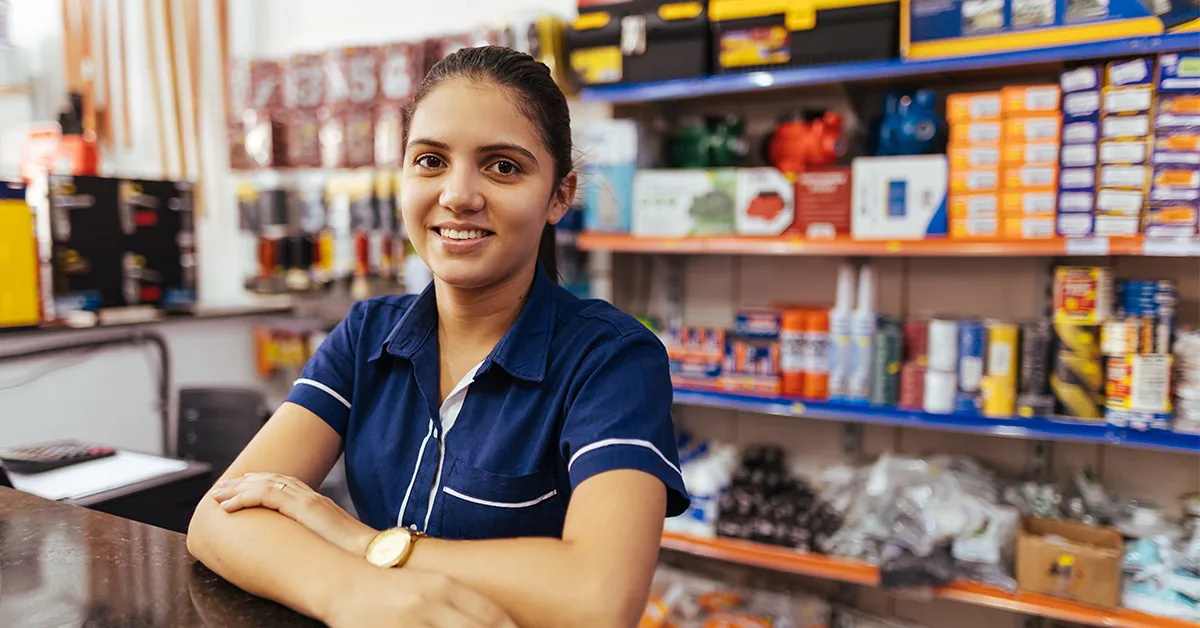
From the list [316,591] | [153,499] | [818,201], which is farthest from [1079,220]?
[153,499]

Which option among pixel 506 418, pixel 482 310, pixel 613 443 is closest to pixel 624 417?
pixel 613 443

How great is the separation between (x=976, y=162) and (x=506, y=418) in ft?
5.65

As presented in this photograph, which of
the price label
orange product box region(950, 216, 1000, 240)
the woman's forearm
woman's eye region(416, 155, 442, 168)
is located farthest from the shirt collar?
the price label

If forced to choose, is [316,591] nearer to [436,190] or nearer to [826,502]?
[436,190]

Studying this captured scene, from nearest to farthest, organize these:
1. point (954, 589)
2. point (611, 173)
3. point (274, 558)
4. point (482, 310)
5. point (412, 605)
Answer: point (412, 605)
point (274, 558)
point (482, 310)
point (954, 589)
point (611, 173)

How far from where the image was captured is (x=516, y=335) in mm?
1227

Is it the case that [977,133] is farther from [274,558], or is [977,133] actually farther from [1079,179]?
[274,558]

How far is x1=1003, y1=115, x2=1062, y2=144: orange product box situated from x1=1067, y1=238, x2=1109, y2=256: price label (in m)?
0.29

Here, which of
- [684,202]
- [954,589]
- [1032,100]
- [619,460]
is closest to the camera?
[619,460]

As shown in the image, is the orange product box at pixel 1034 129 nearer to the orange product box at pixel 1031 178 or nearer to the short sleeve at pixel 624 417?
the orange product box at pixel 1031 178

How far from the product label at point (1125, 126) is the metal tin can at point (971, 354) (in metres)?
0.62

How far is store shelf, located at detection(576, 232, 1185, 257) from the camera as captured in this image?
2.08m

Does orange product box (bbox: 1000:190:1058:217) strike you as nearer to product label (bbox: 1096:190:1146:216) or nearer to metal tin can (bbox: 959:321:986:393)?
product label (bbox: 1096:190:1146:216)

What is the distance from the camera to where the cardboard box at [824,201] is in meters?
2.46
